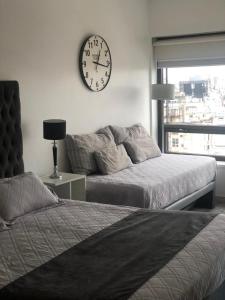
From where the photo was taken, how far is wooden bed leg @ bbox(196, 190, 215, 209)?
5.35 meters

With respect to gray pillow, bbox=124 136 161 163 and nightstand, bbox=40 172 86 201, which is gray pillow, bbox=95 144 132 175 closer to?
gray pillow, bbox=124 136 161 163

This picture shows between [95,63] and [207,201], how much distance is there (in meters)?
2.15

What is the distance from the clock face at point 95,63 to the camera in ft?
15.4

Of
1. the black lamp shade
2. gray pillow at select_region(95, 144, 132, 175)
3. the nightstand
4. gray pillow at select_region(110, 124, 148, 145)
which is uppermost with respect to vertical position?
the black lamp shade

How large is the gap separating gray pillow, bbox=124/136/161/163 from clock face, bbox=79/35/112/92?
75 centimetres

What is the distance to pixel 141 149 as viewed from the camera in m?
5.22

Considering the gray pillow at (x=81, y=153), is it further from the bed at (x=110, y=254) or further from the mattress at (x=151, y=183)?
the bed at (x=110, y=254)

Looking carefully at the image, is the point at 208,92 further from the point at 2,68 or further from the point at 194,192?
the point at 2,68

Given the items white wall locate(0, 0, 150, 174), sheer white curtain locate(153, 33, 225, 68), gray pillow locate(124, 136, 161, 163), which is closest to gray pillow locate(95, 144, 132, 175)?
gray pillow locate(124, 136, 161, 163)

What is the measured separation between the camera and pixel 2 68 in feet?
12.2

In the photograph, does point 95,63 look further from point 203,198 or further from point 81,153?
point 203,198

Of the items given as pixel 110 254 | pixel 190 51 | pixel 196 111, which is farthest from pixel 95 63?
pixel 110 254

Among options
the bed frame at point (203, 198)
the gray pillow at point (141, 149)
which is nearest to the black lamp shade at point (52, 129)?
the gray pillow at point (141, 149)

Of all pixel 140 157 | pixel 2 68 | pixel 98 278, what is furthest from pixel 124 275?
pixel 140 157
